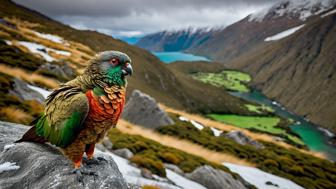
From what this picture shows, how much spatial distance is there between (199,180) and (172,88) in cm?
14134

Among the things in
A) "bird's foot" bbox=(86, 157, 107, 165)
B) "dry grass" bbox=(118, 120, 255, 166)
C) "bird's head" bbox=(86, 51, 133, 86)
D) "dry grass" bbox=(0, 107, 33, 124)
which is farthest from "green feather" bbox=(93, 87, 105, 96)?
"dry grass" bbox=(118, 120, 255, 166)

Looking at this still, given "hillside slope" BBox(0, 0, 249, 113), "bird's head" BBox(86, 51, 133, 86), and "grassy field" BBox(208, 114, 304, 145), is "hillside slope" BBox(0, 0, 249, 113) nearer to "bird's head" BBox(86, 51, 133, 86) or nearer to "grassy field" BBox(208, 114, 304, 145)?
"grassy field" BBox(208, 114, 304, 145)

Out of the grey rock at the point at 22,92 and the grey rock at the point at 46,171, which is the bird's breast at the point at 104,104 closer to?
the grey rock at the point at 46,171

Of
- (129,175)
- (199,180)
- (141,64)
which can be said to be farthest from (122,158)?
(141,64)

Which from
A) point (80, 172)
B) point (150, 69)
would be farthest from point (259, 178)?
point (150, 69)

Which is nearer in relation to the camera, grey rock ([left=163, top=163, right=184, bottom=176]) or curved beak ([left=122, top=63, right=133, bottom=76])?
curved beak ([left=122, top=63, right=133, bottom=76])

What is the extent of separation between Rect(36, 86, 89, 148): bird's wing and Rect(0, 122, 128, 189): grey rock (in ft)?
1.80

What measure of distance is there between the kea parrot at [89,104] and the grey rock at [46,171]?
0.30 metres

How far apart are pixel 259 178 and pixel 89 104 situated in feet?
77.7

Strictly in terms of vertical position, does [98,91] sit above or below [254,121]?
above

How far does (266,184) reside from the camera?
2550cm

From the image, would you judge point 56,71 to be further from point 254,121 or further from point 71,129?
point 254,121

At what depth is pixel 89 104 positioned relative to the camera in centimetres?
588

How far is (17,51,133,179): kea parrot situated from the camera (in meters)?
5.90
